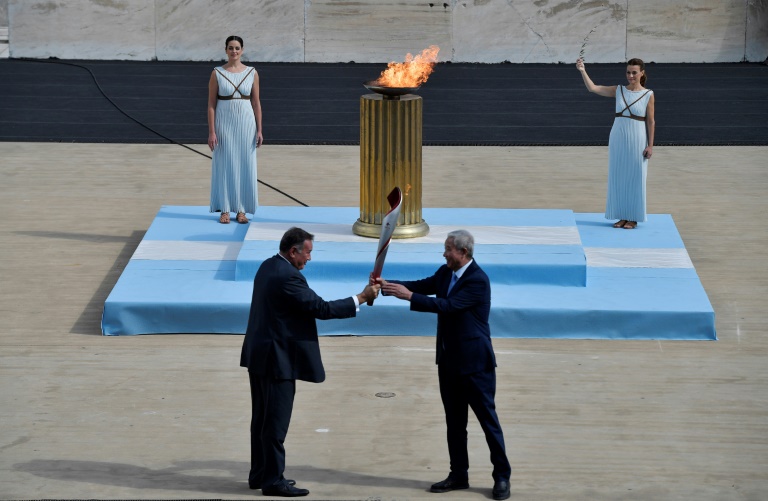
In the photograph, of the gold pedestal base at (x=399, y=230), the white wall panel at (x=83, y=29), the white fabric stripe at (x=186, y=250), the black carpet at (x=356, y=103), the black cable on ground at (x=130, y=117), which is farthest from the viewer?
the white wall panel at (x=83, y=29)

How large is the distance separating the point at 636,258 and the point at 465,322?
4.08 m

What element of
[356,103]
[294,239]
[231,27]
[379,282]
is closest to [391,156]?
[379,282]

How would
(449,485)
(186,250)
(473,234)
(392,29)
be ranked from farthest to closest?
1. (392,29)
2. (186,250)
3. (473,234)
4. (449,485)

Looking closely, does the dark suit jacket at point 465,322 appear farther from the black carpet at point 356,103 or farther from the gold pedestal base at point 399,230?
the black carpet at point 356,103

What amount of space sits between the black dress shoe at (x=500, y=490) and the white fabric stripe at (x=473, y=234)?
3.76 meters

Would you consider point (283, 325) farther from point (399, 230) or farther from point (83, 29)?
point (83, 29)

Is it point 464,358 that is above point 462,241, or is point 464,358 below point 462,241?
below

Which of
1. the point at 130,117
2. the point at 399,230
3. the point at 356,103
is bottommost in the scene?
the point at 399,230

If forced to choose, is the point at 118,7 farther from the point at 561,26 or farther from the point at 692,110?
the point at 692,110

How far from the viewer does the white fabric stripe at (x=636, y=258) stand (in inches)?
390

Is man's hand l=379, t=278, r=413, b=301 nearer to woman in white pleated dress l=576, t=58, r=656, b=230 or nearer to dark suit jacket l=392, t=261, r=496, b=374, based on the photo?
dark suit jacket l=392, t=261, r=496, b=374

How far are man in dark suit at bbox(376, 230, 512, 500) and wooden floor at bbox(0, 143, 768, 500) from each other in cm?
17

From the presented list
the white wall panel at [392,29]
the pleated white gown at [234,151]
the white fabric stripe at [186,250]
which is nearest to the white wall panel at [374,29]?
the white wall panel at [392,29]

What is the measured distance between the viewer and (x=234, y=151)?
10945 mm
